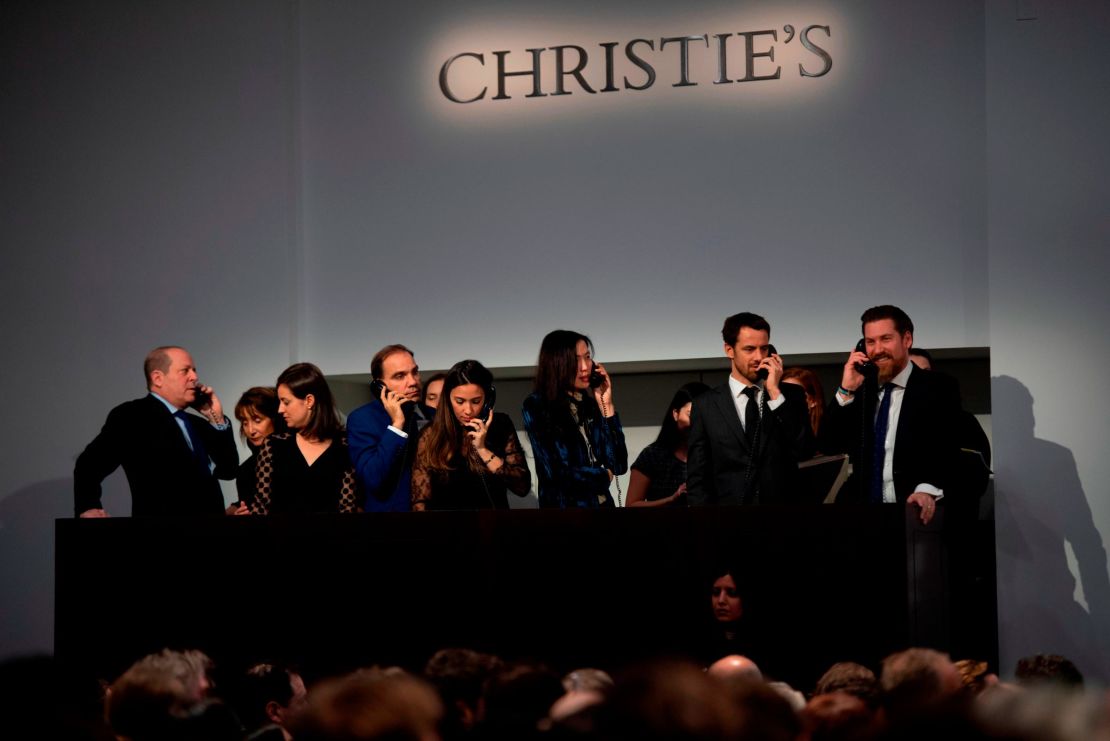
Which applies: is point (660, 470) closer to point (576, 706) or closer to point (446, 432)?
point (446, 432)

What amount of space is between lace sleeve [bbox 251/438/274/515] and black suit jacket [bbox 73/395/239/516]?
418mm

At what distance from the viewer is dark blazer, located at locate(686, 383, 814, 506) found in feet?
15.9

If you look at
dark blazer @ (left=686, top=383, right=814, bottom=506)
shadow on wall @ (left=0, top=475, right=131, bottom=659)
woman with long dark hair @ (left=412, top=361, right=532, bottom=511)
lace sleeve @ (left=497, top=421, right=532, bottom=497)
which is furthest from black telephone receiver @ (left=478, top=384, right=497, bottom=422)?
shadow on wall @ (left=0, top=475, right=131, bottom=659)

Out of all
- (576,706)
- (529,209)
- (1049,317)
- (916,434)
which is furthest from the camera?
(529,209)

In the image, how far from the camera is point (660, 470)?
598 cm

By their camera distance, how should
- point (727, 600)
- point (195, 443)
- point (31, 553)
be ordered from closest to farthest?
point (727, 600) → point (195, 443) → point (31, 553)

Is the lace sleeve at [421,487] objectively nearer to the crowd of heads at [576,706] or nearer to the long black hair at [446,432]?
the long black hair at [446,432]

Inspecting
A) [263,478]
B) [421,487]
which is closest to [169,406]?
[263,478]

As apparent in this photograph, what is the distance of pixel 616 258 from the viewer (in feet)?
21.2

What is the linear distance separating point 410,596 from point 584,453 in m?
0.77

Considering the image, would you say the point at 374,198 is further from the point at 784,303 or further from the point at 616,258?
the point at 784,303

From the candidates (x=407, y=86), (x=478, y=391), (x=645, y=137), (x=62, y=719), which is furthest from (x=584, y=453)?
(x=62, y=719)

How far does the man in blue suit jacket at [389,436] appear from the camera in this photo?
5.00 metres

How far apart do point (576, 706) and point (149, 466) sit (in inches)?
143
